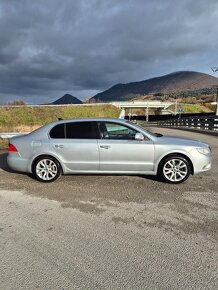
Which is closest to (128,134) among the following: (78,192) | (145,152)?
(145,152)

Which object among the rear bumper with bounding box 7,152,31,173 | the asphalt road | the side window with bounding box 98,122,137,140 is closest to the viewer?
the asphalt road

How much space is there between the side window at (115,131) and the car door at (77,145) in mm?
198

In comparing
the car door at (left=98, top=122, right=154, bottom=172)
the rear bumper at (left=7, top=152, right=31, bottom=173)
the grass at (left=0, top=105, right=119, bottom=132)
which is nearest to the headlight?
the car door at (left=98, top=122, right=154, bottom=172)

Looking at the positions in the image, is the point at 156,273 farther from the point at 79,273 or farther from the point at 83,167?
the point at 83,167

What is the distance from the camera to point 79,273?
2.67 meters

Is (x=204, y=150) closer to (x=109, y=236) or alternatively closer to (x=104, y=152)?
(x=104, y=152)

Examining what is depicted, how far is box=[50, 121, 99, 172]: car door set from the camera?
5738mm

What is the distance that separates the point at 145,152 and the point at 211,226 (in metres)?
2.36

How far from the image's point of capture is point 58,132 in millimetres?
5977

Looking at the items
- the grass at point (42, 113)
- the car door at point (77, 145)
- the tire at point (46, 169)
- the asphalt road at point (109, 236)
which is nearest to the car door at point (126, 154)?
the car door at point (77, 145)

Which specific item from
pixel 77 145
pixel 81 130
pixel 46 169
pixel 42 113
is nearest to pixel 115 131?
pixel 81 130

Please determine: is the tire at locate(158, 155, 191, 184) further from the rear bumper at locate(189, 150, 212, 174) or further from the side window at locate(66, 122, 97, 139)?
the side window at locate(66, 122, 97, 139)

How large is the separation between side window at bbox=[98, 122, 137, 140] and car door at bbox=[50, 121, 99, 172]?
198mm

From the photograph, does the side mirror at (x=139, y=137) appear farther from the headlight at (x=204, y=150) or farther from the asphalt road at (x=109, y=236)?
the headlight at (x=204, y=150)
